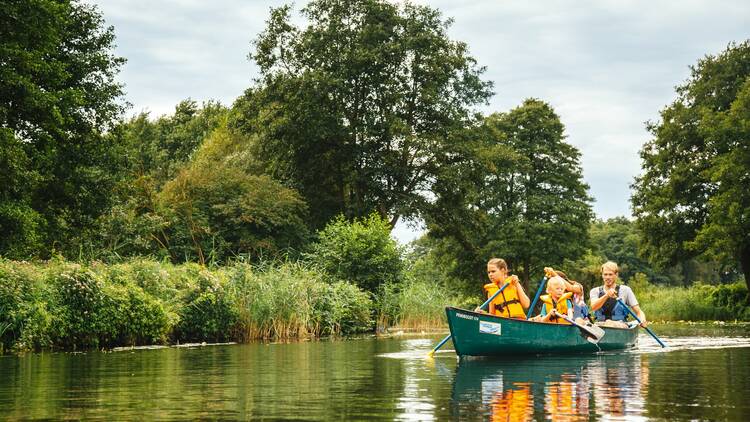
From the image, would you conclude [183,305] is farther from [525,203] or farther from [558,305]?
[525,203]

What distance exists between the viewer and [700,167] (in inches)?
1886

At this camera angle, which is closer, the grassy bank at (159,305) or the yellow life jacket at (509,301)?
the yellow life jacket at (509,301)

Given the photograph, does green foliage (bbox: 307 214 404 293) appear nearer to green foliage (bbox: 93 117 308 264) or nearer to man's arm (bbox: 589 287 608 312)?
green foliage (bbox: 93 117 308 264)

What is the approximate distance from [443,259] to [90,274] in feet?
139

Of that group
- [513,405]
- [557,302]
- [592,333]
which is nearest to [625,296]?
[592,333]

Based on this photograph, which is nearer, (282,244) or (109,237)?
(109,237)

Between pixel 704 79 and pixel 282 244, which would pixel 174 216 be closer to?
pixel 282 244

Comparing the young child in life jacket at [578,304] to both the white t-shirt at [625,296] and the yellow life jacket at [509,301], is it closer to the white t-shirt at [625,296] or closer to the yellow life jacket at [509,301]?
the white t-shirt at [625,296]

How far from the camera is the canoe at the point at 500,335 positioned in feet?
52.0

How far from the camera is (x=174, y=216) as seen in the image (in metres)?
40.9

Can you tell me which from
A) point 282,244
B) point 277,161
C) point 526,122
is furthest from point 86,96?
point 526,122

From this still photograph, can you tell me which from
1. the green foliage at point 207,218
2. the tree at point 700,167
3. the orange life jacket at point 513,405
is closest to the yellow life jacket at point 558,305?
the orange life jacket at point 513,405

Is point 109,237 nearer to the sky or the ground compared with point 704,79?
nearer to the ground

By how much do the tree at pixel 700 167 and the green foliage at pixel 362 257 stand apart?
16314 mm
